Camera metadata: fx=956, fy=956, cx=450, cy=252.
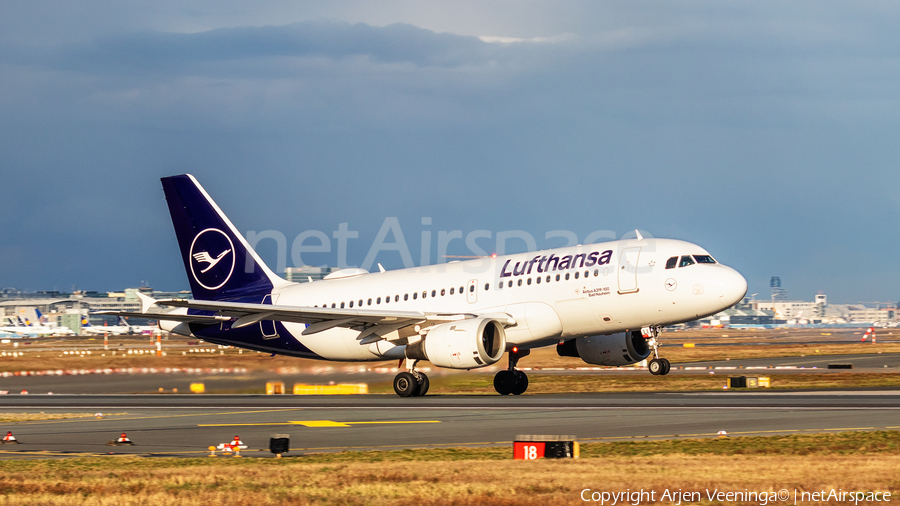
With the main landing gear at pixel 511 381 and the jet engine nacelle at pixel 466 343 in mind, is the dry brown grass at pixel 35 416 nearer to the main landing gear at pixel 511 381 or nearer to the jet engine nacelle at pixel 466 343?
the jet engine nacelle at pixel 466 343

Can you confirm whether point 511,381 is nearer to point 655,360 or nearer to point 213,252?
point 655,360

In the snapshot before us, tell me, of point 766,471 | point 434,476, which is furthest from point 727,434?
point 434,476

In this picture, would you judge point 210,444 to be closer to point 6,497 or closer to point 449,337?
point 6,497

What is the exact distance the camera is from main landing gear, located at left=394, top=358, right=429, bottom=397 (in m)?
38.4

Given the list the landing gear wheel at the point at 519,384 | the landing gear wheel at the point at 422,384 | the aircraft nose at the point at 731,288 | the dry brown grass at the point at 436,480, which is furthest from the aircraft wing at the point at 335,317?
the dry brown grass at the point at 436,480

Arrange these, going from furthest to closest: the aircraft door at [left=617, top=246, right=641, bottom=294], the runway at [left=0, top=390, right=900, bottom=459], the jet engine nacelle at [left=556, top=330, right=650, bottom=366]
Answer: the jet engine nacelle at [left=556, top=330, right=650, bottom=366]
the aircraft door at [left=617, top=246, right=641, bottom=294]
the runway at [left=0, top=390, right=900, bottom=459]

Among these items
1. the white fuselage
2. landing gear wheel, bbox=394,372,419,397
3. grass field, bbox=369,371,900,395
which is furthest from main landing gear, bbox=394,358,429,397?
grass field, bbox=369,371,900,395

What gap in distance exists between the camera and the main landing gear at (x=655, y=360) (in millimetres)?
36188

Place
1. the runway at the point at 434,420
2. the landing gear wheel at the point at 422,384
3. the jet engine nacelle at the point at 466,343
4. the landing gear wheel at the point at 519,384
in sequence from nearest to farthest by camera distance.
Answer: the runway at the point at 434,420 < the jet engine nacelle at the point at 466,343 < the landing gear wheel at the point at 422,384 < the landing gear wheel at the point at 519,384

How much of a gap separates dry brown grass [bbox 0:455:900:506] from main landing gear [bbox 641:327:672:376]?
18769 millimetres

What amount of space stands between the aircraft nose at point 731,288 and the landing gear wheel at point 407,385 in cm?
1241

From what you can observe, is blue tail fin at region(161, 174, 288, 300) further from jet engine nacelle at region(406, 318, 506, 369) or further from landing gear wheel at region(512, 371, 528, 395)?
landing gear wheel at region(512, 371, 528, 395)

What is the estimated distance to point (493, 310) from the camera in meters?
38.2

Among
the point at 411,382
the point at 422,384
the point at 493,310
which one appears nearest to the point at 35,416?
the point at 411,382
